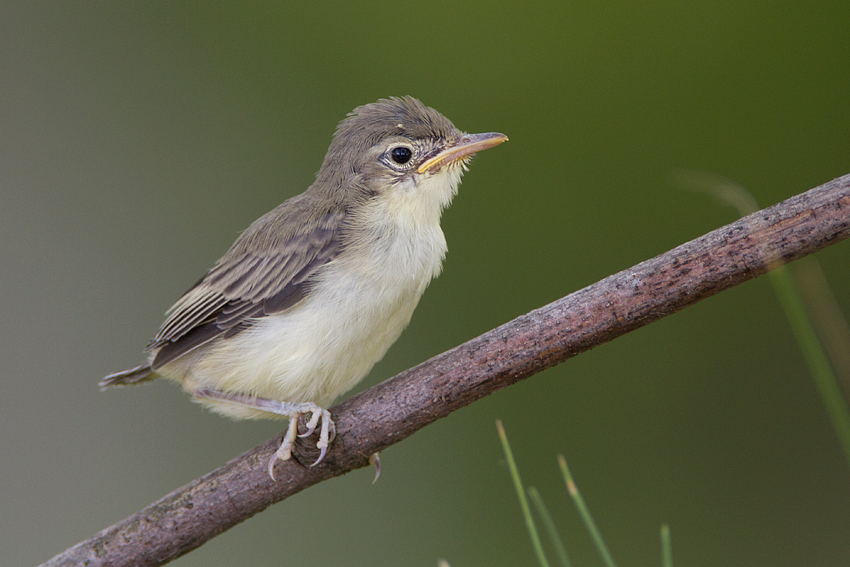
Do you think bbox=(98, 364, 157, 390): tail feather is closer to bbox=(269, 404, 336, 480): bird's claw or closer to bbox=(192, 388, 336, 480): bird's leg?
bbox=(192, 388, 336, 480): bird's leg

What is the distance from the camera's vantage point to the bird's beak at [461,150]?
259 cm

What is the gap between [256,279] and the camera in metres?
2.63

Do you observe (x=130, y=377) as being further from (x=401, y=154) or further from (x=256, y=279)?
(x=401, y=154)

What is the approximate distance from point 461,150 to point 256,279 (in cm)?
85

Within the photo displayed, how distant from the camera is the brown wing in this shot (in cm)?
254

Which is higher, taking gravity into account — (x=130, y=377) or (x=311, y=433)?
(x=130, y=377)

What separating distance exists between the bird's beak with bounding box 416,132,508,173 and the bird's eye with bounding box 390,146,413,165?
0.07m

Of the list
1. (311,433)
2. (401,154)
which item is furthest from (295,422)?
(401,154)

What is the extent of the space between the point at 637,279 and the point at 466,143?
37.7 inches

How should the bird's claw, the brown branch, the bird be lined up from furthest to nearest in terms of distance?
the bird
the bird's claw
the brown branch

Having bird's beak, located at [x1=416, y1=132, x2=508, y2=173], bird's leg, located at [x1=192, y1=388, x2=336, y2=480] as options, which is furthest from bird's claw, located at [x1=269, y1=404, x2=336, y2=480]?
bird's beak, located at [x1=416, y1=132, x2=508, y2=173]

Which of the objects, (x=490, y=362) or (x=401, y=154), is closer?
(x=490, y=362)

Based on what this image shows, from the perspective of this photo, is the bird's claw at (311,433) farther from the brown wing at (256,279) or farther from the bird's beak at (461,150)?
the bird's beak at (461,150)

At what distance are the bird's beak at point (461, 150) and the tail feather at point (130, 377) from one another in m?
1.34
